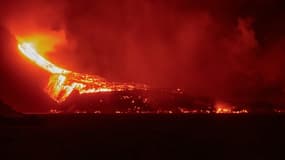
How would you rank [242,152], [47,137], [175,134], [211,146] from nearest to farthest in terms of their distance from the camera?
[242,152] < [211,146] < [47,137] < [175,134]

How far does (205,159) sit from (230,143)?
57.4 ft

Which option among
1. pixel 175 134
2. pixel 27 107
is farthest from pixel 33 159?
pixel 27 107

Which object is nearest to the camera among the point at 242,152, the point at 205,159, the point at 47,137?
the point at 205,159

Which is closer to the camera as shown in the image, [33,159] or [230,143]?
[33,159]

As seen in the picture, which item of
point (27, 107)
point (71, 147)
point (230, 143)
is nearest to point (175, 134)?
point (230, 143)

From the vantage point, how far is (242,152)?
71250mm

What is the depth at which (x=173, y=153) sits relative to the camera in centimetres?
7156

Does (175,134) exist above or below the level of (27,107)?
below

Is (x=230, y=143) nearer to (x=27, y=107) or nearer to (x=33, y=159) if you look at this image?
(x=33, y=159)

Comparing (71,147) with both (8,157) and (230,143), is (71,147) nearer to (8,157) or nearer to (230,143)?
(8,157)

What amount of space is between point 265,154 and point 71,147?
831 inches

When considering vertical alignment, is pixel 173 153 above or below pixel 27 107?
below

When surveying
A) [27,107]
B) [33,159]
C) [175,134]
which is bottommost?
[33,159]

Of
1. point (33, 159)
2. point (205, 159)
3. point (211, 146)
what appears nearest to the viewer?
point (33, 159)
